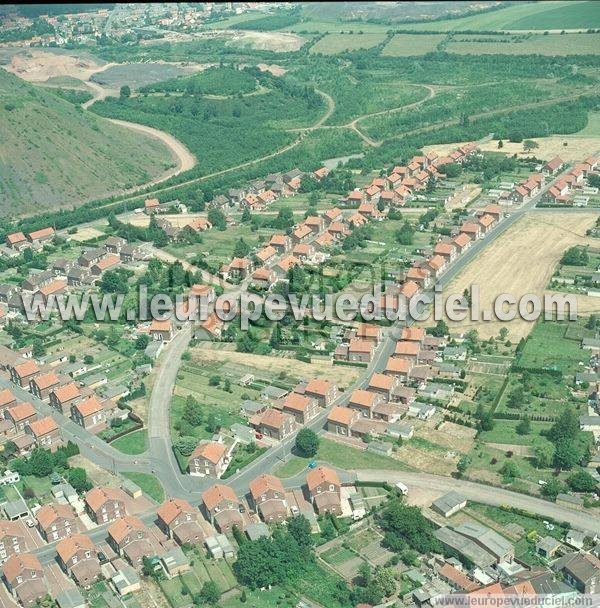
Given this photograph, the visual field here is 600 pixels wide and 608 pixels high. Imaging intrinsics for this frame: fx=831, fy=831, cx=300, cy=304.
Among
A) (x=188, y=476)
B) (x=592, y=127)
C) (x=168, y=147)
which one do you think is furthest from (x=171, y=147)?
(x=188, y=476)

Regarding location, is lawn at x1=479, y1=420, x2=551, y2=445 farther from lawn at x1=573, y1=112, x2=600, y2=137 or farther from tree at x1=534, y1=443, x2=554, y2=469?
lawn at x1=573, y1=112, x2=600, y2=137

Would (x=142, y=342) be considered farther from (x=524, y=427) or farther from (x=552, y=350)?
(x=552, y=350)

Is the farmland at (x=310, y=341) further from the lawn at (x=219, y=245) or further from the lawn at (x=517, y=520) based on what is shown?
the lawn at (x=219, y=245)

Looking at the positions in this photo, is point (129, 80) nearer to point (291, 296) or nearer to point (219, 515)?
point (291, 296)

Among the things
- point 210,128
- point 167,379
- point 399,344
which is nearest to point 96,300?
point 167,379

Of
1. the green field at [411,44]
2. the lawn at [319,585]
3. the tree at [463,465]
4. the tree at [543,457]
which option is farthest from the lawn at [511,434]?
the green field at [411,44]
